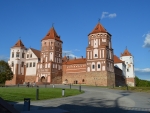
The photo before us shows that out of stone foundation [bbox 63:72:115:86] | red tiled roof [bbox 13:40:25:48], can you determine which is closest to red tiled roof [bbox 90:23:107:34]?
A: stone foundation [bbox 63:72:115:86]

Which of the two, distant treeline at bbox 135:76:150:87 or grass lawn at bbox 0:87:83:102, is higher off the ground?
grass lawn at bbox 0:87:83:102

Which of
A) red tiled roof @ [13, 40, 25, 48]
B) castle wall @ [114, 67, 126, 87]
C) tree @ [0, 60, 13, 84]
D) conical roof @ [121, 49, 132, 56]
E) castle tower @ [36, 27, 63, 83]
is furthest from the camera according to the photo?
conical roof @ [121, 49, 132, 56]

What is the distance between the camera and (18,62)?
2547 inches

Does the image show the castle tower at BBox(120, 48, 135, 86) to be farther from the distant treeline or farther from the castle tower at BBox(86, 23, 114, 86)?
the castle tower at BBox(86, 23, 114, 86)

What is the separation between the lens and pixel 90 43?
186 ft

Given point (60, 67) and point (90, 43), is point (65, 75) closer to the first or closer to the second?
point (60, 67)

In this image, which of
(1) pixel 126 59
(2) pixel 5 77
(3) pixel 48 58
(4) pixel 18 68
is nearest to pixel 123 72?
(1) pixel 126 59

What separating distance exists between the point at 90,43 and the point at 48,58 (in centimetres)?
1573

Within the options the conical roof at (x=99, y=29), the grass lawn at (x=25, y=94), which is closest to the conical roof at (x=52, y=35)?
the conical roof at (x=99, y=29)

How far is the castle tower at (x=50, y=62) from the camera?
60.8m

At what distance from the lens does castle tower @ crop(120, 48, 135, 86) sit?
2892 inches

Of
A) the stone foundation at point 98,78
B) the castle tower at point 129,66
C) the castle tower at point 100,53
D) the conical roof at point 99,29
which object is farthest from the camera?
the castle tower at point 129,66

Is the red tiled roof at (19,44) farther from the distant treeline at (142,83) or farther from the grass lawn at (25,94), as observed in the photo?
the distant treeline at (142,83)

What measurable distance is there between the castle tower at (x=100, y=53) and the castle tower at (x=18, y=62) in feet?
83.3
